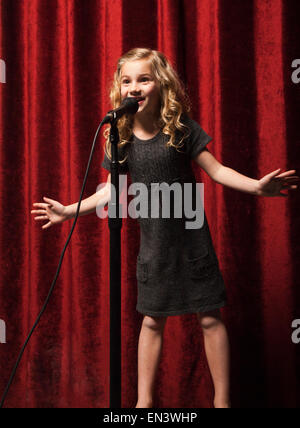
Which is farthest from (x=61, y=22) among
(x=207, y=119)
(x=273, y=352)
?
(x=273, y=352)

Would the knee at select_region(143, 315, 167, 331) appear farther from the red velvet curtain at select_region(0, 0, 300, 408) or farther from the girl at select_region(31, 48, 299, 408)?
the red velvet curtain at select_region(0, 0, 300, 408)

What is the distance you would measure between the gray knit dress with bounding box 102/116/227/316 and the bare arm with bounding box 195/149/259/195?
3 cm

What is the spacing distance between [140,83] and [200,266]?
0.51m

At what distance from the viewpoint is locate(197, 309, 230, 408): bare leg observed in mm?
1192

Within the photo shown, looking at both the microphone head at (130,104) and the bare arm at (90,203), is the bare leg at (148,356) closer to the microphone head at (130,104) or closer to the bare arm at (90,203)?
the bare arm at (90,203)

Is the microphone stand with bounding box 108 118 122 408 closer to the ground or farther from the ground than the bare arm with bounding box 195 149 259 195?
closer to the ground

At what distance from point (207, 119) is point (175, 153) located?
510 mm

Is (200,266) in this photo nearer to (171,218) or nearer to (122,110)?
(171,218)

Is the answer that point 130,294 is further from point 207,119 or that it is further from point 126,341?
point 207,119

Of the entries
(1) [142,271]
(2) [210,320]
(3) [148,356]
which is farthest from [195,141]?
(3) [148,356]

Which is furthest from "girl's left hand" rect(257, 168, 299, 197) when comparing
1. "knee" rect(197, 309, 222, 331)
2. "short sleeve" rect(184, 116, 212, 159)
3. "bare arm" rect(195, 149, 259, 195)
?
"knee" rect(197, 309, 222, 331)

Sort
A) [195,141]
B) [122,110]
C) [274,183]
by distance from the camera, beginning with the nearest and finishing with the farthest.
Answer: [122,110] → [274,183] → [195,141]

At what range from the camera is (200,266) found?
1.17 meters

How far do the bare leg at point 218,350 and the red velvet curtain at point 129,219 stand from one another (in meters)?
0.44
